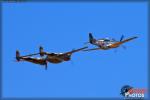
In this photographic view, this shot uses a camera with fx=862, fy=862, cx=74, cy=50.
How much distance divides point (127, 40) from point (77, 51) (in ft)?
21.4

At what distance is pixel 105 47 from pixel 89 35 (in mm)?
2100

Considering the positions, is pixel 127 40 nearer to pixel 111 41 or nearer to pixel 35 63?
pixel 111 41

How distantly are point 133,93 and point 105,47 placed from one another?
5911 millimetres

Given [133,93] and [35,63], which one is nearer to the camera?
[35,63]

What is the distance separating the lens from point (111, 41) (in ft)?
281

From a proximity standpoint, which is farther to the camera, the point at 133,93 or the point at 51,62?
the point at 133,93

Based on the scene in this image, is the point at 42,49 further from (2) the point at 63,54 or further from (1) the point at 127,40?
(1) the point at 127,40

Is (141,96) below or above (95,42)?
below

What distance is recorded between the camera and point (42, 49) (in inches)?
3231

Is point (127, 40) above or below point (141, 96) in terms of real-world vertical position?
above

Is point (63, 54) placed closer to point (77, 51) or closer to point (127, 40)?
point (77, 51)

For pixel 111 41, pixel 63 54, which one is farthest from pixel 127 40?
pixel 63 54

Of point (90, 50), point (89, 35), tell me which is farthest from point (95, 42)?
point (90, 50)

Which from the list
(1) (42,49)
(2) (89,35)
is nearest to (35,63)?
(1) (42,49)
